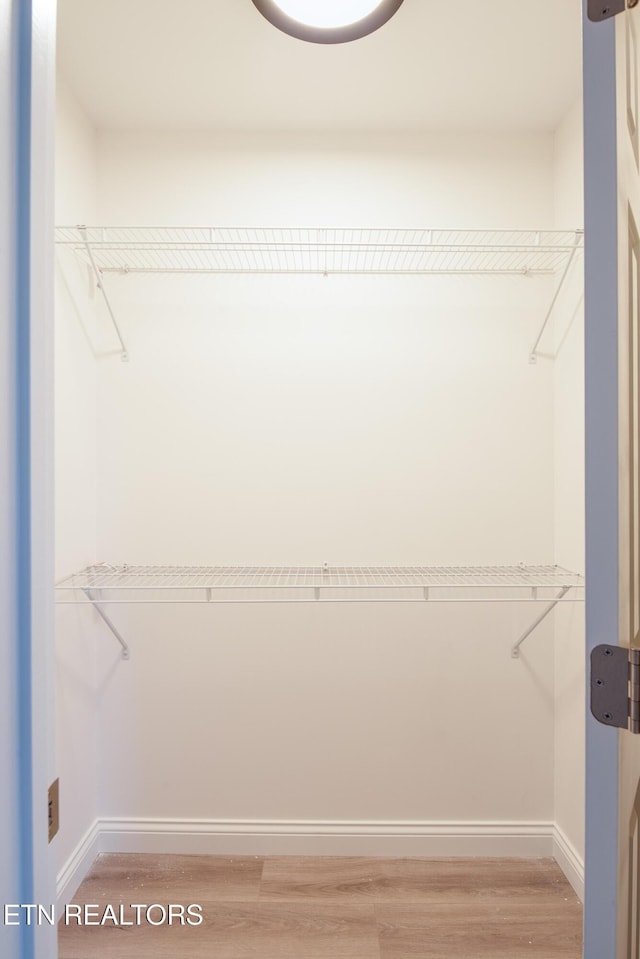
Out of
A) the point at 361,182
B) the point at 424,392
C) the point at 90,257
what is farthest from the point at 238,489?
the point at 361,182

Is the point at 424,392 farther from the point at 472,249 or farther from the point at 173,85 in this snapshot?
the point at 173,85

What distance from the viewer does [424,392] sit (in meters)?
1.88

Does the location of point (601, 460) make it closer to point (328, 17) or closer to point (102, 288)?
point (328, 17)

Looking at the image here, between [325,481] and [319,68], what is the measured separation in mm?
1288

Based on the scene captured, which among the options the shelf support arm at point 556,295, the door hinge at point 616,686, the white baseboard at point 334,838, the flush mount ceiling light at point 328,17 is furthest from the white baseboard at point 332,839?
the flush mount ceiling light at point 328,17

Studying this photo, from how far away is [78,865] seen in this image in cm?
168

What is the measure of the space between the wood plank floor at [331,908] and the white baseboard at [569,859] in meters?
0.03

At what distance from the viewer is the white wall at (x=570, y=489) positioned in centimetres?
169

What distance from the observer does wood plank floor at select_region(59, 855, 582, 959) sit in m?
1.47

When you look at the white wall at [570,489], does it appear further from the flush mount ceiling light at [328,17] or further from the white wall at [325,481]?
the flush mount ceiling light at [328,17]

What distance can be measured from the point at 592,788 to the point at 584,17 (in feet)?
3.09

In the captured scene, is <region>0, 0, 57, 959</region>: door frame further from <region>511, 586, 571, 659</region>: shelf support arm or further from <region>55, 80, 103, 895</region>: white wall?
<region>511, 586, 571, 659</region>: shelf support arm

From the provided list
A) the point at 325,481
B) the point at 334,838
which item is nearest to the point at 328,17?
the point at 325,481

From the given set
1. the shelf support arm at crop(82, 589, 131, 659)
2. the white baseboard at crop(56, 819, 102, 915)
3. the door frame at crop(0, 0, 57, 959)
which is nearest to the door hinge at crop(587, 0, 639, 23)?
the door frame at crop(0, 0, 57, 959)
